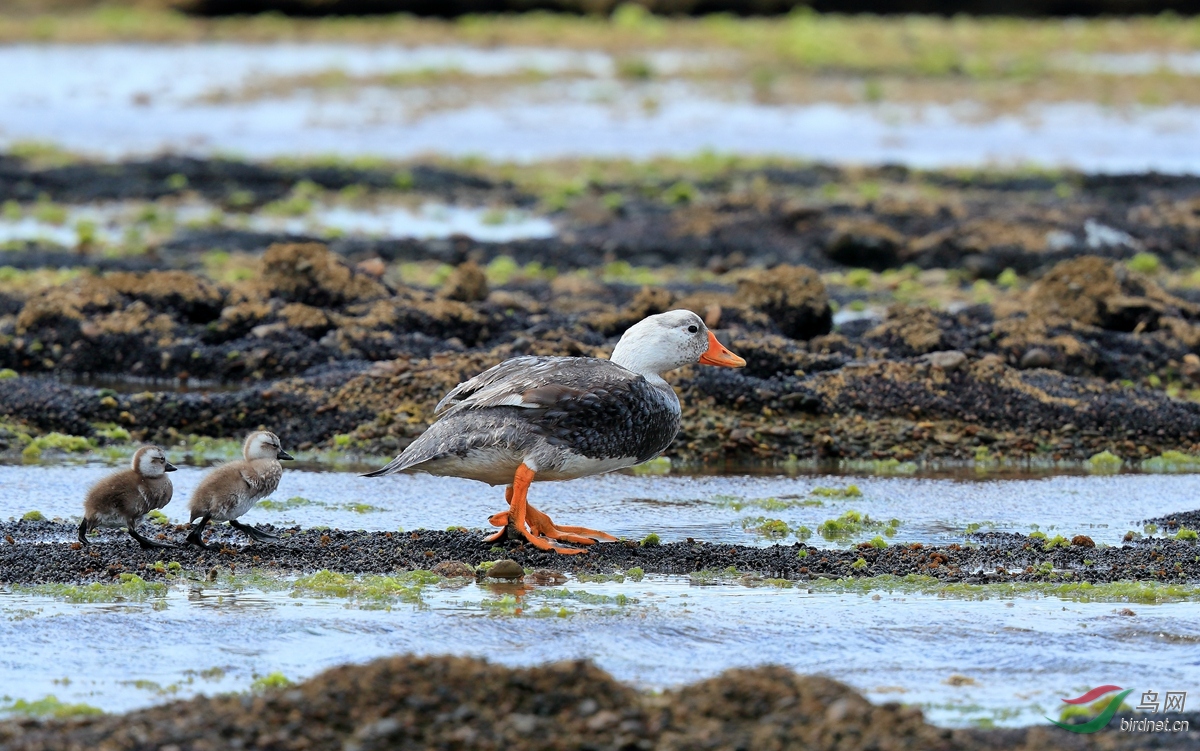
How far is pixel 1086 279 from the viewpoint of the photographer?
43.0 ft

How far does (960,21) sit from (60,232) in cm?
3741

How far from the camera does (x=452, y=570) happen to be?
7.00 meters

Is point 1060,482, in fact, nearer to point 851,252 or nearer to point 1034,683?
point 1034,683

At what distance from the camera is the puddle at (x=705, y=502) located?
325 inches

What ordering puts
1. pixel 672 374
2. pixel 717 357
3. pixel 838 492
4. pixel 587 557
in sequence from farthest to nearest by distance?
pixel 672 374, pixel 838 492, pixel 717 357, pixel 587 557

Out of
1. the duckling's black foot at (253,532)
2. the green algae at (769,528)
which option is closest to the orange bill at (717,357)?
the green algae at (769,528)

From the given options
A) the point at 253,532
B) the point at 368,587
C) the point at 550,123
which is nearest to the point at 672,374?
the point at 253,532

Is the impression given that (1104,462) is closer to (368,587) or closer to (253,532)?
(368,587)

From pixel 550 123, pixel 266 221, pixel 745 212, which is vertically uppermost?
pixel 550 123

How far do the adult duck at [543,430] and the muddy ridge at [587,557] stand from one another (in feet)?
0.89

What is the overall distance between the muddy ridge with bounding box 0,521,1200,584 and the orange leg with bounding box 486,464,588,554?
0.05 meters

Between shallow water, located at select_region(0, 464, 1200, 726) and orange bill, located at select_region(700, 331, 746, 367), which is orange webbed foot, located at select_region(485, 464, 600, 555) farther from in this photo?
orange bill, located at select_region(700, 331, 746, 367)

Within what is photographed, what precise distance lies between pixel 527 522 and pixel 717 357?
1.62 metres

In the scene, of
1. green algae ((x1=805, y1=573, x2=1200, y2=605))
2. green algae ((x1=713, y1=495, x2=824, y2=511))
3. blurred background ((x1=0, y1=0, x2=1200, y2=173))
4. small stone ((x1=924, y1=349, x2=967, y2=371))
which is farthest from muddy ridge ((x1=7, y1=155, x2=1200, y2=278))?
green algae ((x1=805, y1=573, x2=1200, y2=605))
